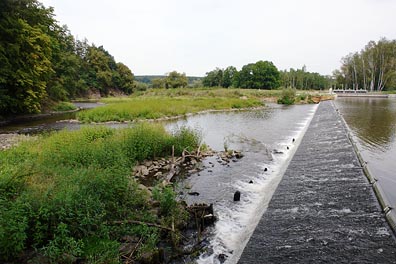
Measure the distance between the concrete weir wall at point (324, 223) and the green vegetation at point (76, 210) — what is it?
2.49m

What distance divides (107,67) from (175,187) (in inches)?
3605

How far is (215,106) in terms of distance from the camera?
141 ft

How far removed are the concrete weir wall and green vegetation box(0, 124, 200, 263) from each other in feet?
8.18

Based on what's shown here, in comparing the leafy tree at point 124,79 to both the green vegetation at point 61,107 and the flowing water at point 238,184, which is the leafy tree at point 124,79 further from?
the flowing water at point 238,184

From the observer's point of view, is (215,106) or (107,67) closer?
(215,106)

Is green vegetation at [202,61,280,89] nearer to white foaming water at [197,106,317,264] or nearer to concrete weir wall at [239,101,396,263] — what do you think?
white foaming water at [197,106,317,264]

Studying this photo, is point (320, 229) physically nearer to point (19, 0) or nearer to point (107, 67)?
point (19, 0)

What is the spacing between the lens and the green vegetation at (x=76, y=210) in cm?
489

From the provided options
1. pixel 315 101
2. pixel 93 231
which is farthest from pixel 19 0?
pixel 315 101

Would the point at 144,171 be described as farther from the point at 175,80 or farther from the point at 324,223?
the point at 175,80

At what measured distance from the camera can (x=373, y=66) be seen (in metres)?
72.5

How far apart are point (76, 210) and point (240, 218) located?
474 centimetres

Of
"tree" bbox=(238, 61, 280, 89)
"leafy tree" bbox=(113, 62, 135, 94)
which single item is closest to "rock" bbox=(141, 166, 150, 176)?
"tree" bbox=(238, 61, 280, 89)

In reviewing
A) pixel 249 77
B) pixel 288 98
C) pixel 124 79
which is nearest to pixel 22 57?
pixel 288 98
